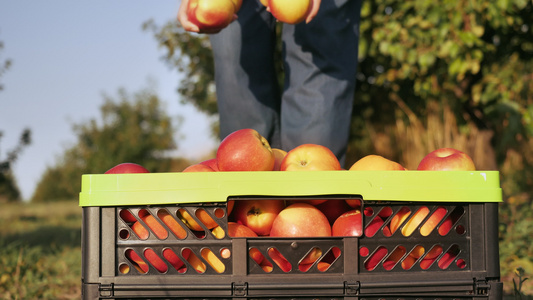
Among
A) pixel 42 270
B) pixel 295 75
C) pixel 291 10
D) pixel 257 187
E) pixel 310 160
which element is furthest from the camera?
pixel 42 270

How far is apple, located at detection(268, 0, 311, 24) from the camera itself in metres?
1.57

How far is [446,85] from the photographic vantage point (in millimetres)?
4742

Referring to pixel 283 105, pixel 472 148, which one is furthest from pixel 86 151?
pixel 283 105

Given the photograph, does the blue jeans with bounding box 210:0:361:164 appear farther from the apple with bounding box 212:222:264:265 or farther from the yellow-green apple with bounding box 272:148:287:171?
the apple with bounding box 212:222:264:265

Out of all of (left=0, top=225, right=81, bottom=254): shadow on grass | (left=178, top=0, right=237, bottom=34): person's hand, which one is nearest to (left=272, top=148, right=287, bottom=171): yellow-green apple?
(left=178, top=0, right=237, bottom=34): person's hand

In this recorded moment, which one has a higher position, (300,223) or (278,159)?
(278,159)

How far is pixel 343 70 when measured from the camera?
6.27 feet

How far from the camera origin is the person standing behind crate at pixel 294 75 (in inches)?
72.9

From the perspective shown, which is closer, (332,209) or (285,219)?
(285,219)

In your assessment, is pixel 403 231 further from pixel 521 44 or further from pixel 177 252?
pixel 521 44

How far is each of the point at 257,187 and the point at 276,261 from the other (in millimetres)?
166

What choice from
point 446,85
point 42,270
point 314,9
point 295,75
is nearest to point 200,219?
point 314,9

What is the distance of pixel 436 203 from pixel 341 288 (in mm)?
282

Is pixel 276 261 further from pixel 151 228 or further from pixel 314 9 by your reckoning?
pixel 314 9
